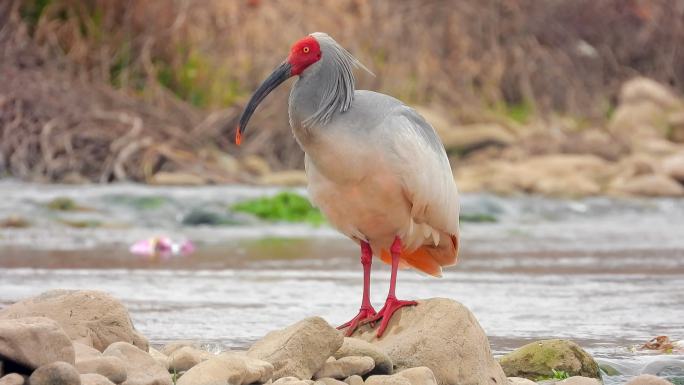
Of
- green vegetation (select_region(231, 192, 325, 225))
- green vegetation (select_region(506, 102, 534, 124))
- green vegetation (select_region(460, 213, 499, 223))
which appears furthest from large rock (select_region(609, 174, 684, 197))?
green vegetation (select_region(231, 192, 325, 225))

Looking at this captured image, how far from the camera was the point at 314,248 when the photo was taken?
1420cm

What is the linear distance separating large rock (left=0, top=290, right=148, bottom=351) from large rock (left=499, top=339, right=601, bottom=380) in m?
1.84

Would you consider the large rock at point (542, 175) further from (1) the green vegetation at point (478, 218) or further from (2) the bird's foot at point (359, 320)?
(2) the bird's foot at point (359, 320)

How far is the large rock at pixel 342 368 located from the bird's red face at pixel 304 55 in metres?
1.56

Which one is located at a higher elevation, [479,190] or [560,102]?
[560,102]

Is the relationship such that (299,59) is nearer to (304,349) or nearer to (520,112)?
(304,349)

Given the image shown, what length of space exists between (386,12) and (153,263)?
13163mm

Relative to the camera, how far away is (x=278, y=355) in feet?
18.7

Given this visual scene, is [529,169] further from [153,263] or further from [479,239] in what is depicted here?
[153,263]

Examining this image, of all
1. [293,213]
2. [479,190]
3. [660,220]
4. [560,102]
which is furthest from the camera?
[560,102]

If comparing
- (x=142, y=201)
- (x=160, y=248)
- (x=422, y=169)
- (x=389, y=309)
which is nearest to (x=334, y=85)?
(x=422, y=169)

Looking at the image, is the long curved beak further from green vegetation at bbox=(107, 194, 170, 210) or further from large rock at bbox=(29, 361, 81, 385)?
green vegetation at bbox=(107, 194, 170, 210)

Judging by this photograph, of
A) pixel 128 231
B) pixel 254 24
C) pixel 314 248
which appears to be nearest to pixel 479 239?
pixel 314 248

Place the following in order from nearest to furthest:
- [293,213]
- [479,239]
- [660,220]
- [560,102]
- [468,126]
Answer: [479,239]
[293,213]
[660,220]
[468,126]
[560,102]
